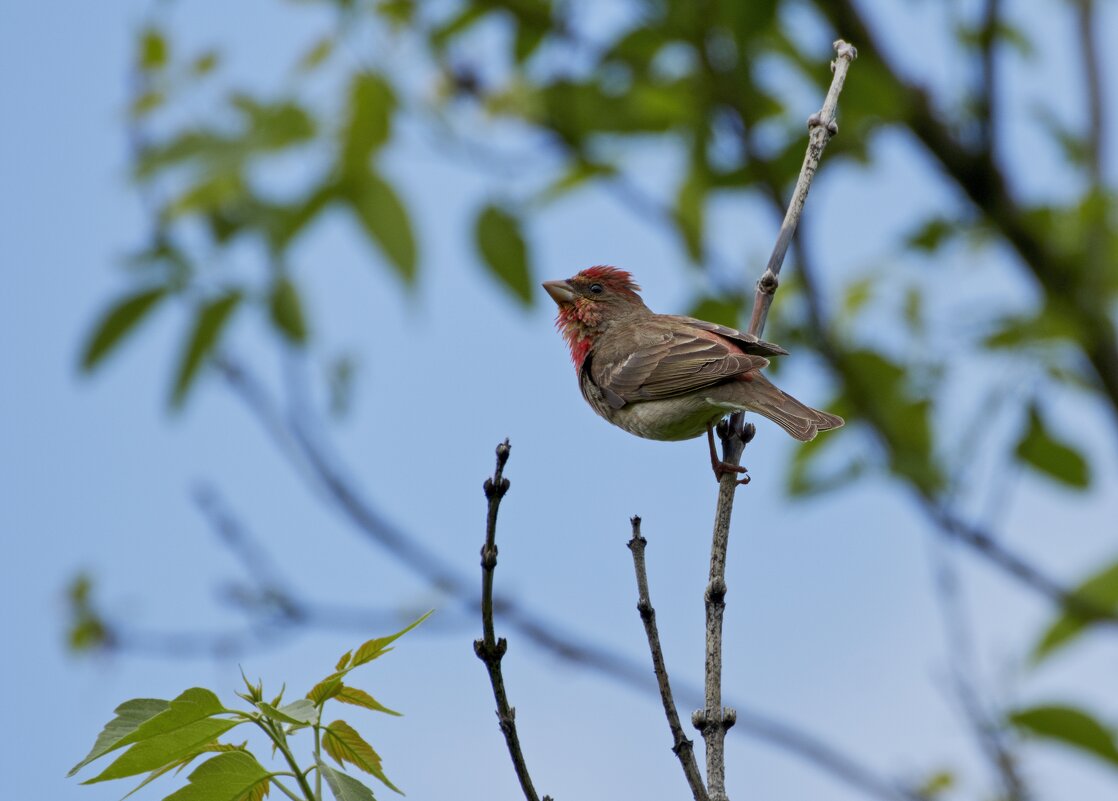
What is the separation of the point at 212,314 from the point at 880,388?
124 inches

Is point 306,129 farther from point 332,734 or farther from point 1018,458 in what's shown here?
point 1018,458

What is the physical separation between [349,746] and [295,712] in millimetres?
242

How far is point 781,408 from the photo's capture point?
482 centimetres

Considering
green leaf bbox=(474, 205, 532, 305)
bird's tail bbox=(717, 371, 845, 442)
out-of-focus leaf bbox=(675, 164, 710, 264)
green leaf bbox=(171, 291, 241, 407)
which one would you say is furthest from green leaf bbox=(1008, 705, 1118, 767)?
green leaf bbox=(171, 291, 241, 407)

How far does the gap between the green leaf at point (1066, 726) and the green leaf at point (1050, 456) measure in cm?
179

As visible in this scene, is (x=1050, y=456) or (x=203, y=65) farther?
(x=1050, y=456)

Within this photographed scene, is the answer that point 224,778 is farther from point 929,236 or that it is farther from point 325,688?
point 929,236

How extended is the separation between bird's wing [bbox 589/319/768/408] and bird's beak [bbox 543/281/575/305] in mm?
362

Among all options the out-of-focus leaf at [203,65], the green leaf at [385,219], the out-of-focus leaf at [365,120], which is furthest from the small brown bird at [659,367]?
the out-of-focus leaf at [203,65]

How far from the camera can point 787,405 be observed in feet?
15.9

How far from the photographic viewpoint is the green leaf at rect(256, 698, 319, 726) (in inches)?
85.8

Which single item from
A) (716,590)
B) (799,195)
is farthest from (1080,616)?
(716,590)

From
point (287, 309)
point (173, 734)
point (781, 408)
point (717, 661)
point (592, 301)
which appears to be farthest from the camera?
point (592, 301)

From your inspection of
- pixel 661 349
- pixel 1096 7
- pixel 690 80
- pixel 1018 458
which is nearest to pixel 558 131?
pixel 690 80
